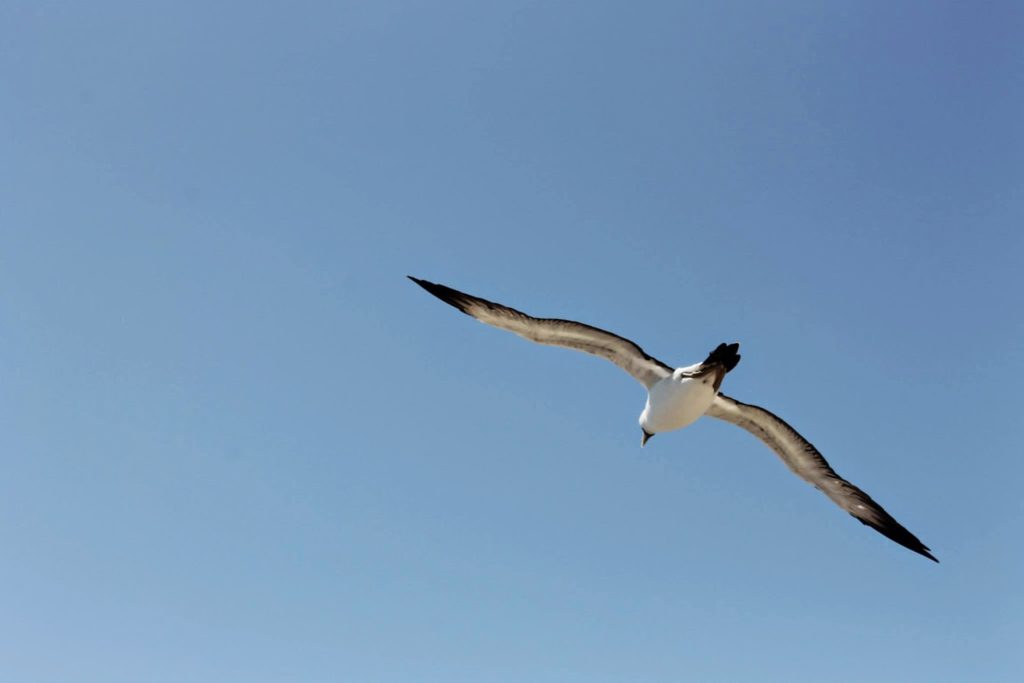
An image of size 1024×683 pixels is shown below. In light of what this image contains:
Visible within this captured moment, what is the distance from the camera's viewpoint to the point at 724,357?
22859mm

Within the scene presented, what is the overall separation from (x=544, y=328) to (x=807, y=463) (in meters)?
9.20

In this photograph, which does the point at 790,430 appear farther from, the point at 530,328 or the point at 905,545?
the point at 530,328

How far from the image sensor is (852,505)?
26.7m

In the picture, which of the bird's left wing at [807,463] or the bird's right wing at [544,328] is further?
the bird's left wing at [807,463]

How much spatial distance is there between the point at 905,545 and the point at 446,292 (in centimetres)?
1456

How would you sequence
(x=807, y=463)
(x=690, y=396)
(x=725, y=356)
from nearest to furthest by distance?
(x=725, y=356), (x=690, y=396), (x=807, y=463)

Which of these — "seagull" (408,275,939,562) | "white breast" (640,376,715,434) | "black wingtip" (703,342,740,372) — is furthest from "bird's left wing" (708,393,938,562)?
"black wingtip" (703,342,740,372)

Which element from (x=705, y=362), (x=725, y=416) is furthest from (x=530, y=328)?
(x=725, y=416)

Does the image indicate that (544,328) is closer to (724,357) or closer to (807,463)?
(724,357)

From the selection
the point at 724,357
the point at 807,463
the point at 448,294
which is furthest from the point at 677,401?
the point at 448,294

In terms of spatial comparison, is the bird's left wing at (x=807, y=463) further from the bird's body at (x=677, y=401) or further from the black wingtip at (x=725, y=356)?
the black wingtip at (x=725, y=356)

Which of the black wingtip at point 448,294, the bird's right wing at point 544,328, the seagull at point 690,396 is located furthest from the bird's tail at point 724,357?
the black wingtip at point 448,294

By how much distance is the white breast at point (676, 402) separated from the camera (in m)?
24.0

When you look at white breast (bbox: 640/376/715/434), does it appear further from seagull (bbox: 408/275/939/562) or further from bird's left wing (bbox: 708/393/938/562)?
bird's left wing (bbox: 708/393/938/562)
